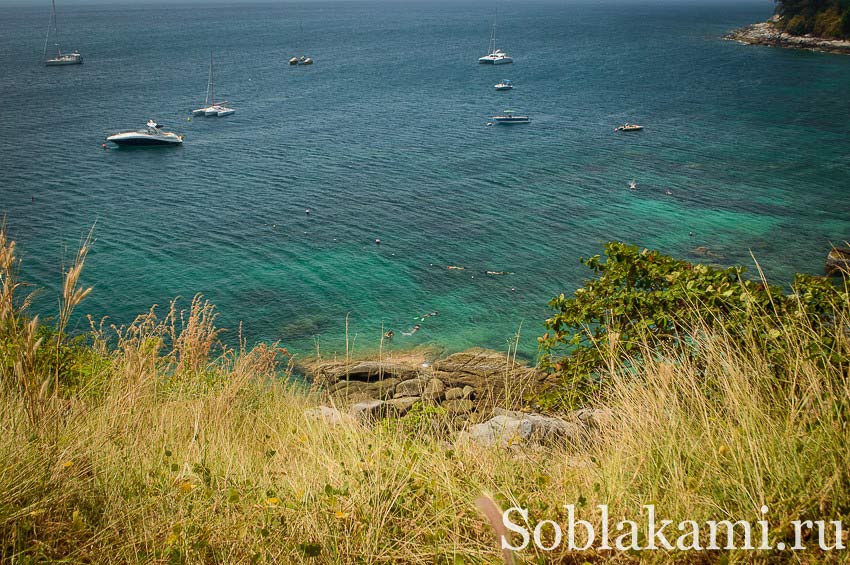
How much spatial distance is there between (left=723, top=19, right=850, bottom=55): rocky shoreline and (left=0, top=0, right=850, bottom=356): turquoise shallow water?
424cm

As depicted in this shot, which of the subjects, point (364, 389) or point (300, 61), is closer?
point (364, 389)

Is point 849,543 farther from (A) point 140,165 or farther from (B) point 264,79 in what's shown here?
(B) point 264,79

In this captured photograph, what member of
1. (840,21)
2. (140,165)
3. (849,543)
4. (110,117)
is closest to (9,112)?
(110,117)

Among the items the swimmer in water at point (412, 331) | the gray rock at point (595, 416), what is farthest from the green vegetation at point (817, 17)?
the gray rock at point (595, 416)

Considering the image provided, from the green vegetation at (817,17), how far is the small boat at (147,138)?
282ft

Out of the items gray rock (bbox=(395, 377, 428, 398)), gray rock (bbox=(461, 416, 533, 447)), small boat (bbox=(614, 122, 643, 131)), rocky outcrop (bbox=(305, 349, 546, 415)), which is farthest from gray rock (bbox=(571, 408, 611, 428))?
small boat (bbox=(614, 122, 643, 131))

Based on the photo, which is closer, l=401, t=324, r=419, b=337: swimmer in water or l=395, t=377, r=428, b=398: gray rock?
l=395, t=377, r=428, b=398: gray rock

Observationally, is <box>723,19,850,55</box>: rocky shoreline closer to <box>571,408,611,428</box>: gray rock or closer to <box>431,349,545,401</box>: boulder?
<box>431,349,545,401</box>: boulder

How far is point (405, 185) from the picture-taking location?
132 ft

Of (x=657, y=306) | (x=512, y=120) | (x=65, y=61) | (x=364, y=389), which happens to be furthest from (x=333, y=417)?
(x=65, y=61)

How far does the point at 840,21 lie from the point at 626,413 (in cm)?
10224

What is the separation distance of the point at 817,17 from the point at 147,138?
298 feet

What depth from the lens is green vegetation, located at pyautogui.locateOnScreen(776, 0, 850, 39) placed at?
84.5 metres

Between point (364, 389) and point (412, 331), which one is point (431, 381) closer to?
point (364, 389)
